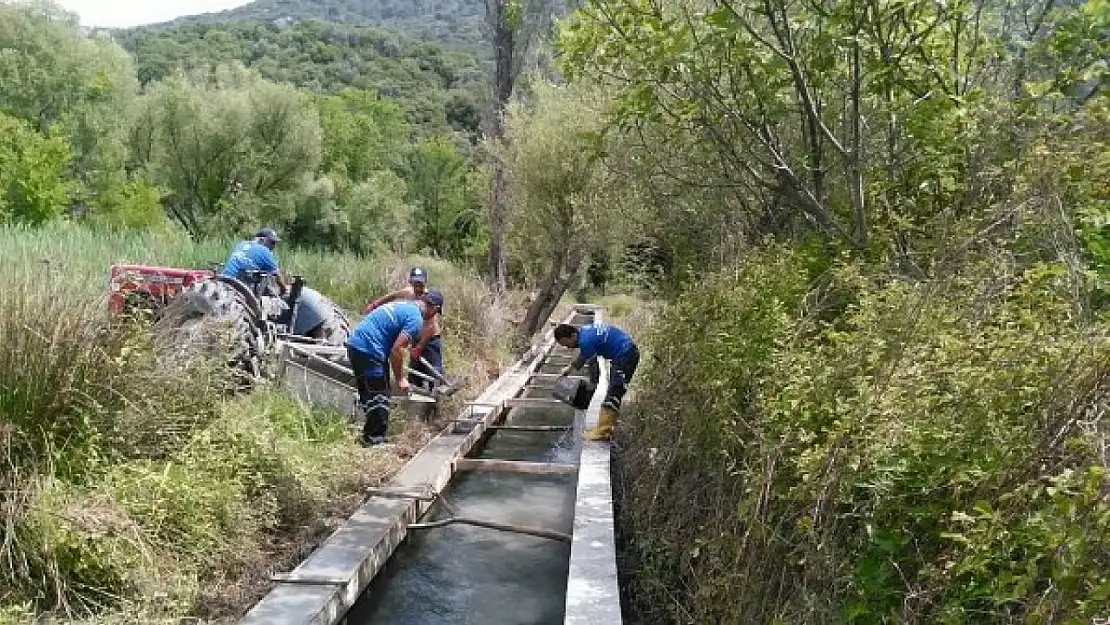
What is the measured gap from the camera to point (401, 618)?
5.62 meters

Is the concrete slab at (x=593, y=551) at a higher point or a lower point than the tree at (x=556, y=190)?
lower

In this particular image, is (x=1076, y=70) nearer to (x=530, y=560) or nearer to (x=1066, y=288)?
(x=1066, y=288)

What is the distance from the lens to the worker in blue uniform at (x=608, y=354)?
8953 mm

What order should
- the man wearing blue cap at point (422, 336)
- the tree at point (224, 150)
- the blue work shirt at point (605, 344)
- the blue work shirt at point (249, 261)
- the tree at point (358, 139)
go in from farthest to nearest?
the tree at point (358, 139), the tree at point (224, 150), the blue work shirt at point (249, 261), the man wearing blue cap at point (422, 336), the blue work shirt at point (605, 344)

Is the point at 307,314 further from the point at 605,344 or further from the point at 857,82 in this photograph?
the point at 857,82

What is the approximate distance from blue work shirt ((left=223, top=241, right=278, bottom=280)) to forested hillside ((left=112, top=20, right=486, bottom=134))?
50.8m

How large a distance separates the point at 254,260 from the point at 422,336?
6.97 ft

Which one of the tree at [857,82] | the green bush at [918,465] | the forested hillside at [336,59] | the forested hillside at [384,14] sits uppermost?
the forested hillside at [384,14]

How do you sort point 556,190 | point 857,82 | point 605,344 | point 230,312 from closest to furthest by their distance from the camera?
point 857,82 < point 230,312 < point 605,344 < point 556,190

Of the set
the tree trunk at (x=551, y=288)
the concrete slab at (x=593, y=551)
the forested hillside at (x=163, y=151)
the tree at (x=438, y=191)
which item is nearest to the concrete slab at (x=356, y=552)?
the concrete slab at (x=593, y=551)

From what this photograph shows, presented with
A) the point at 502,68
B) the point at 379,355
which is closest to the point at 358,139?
the point at 502,68

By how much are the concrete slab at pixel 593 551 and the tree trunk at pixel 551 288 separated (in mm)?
8689

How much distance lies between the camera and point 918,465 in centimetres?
299

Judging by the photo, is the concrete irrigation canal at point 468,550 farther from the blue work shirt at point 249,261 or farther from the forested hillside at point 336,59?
the forested hillside at point 336,59
